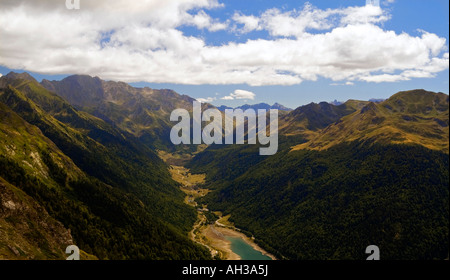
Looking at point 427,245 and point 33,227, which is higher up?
point 33,227
